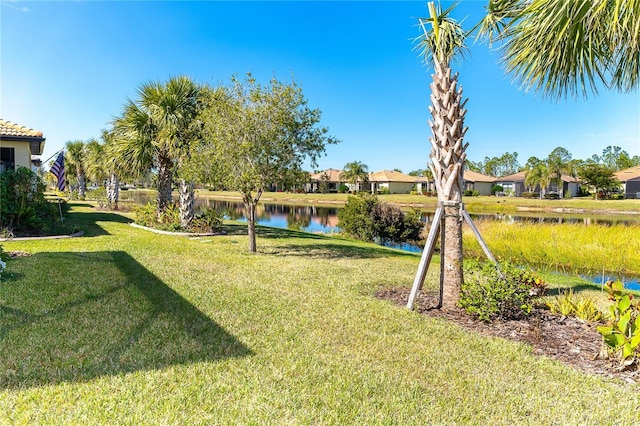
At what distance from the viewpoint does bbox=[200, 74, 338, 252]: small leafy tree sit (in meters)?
10.2

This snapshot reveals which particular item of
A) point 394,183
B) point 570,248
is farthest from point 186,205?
point 394,183

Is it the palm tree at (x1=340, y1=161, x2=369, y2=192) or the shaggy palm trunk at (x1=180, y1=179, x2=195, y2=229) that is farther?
the palm tree at (x1=340, y1=161, x2=369, y2=192)

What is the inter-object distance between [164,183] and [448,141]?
13.8m

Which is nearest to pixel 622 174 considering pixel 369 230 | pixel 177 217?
pixel 369 230

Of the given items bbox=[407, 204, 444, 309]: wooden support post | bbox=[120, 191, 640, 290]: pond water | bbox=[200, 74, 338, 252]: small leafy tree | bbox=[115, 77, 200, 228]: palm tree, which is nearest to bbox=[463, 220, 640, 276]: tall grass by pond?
bbox=[120, 191, 640, 290]: pond water

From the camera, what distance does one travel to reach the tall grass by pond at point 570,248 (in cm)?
1265

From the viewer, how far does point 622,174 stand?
63094 millimetres

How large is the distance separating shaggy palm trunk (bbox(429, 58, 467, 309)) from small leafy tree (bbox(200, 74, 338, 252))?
197 inches

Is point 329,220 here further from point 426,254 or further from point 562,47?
point 562,47

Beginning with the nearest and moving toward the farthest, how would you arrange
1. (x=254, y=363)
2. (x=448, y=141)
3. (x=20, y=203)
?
(x=254, y=363)
(x=448, y=141)
(x=20, y=203)

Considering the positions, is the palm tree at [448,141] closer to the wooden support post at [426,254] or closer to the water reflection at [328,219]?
the wooden support post at [426,254]

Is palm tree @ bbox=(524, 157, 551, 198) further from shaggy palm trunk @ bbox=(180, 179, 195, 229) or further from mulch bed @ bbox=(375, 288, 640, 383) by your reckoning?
mulch bed @ bbox=(375, 288, 640, 383)

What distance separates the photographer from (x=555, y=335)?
16.7ft

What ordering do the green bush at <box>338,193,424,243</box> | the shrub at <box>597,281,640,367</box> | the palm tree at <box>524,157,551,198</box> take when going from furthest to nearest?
the palm tree at <box>524,157,551,198</box> → the green bush at <box>338,193,424,243</box> → the shrub at <box>597,281,640,367</box>
